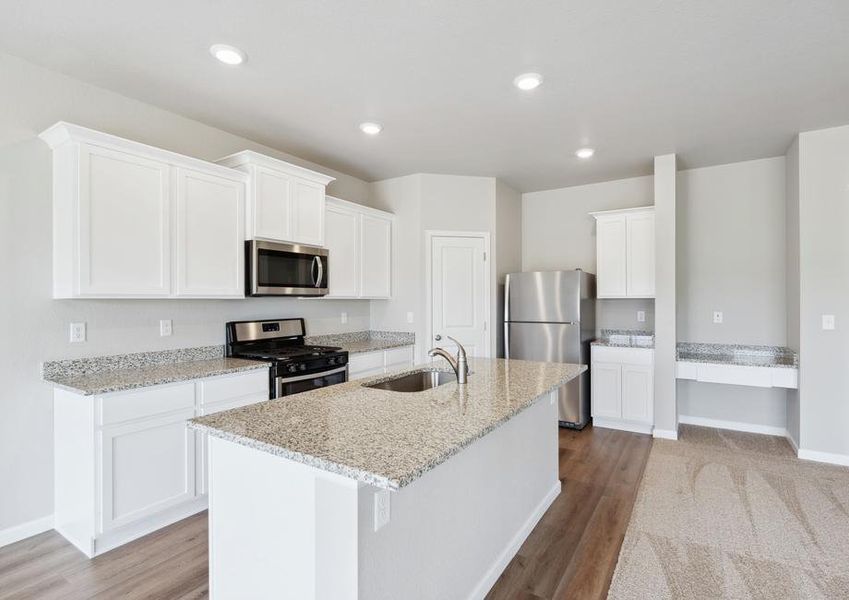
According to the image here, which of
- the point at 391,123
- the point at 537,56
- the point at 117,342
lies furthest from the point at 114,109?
the point at 537,56

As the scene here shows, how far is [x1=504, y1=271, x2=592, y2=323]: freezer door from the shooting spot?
4469mm

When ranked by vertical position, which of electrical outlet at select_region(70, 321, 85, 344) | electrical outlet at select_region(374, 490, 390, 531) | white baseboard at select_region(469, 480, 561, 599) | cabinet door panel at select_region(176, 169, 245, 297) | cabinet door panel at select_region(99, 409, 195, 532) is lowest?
white baseboard at select_region(469, 480, 561, 599)

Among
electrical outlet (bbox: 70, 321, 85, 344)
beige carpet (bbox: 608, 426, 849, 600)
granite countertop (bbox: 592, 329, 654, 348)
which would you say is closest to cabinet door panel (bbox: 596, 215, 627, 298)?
granite countertop (bbox: 592, 329, 654, 348)

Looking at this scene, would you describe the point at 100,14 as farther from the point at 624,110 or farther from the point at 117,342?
the point at 624,110

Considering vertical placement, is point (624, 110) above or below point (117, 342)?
above

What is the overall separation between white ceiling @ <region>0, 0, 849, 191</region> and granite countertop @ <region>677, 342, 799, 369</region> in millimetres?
1849

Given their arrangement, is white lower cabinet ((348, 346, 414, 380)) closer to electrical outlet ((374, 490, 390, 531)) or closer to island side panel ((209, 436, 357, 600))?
island side panel ((209, 436, 357, 600))

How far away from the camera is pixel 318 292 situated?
3.75 metres

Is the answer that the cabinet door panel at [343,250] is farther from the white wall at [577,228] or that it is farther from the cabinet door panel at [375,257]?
the white wall at [577,228]

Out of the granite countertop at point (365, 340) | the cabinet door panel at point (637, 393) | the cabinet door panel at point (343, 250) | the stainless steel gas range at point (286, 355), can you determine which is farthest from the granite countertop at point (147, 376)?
the cabinet door panel at point (637, 393)

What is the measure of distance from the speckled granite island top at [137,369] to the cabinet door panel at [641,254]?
3537mm

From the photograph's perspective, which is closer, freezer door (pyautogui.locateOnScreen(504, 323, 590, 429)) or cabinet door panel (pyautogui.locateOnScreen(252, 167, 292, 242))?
cabinet door panel (pyautogui.locateOnScreen(252, 167, 292, 242))

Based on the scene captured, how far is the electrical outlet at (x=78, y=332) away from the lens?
2645mm

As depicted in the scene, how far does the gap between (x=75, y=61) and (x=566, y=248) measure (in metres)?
4.60
